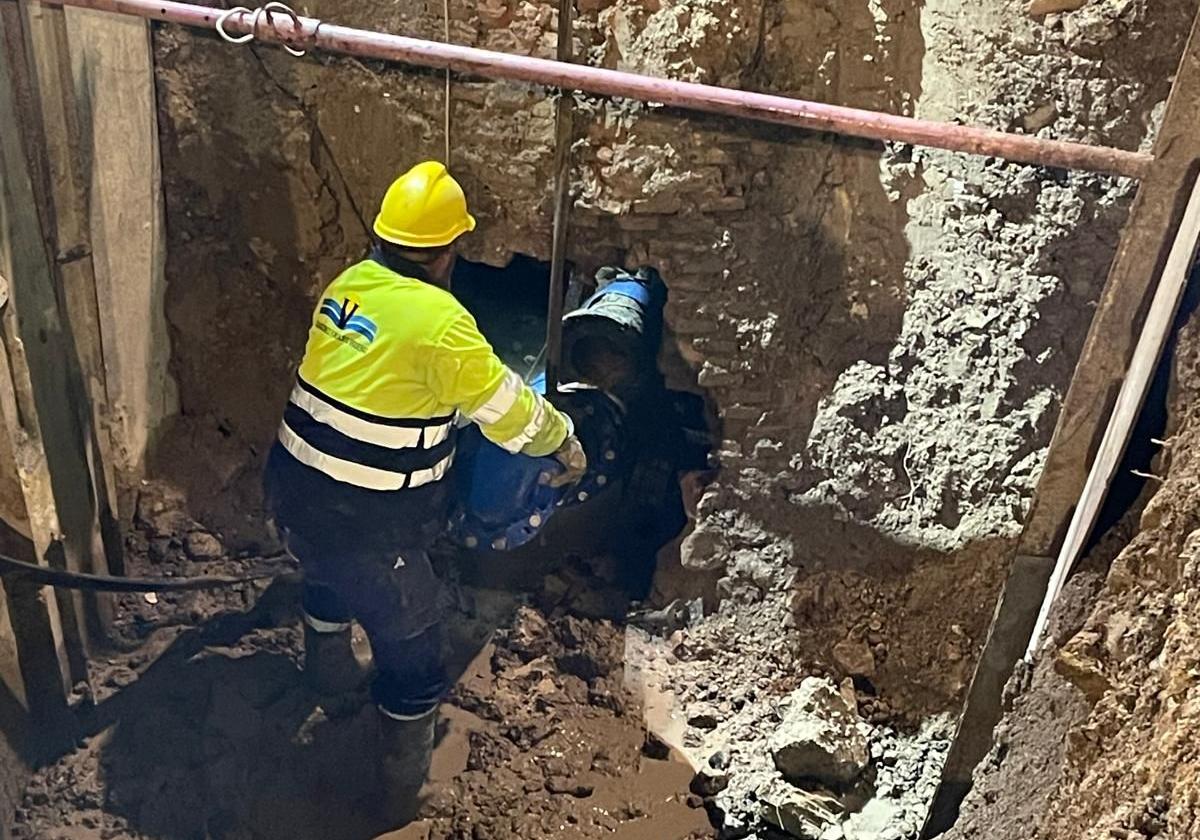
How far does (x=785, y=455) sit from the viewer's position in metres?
2.95

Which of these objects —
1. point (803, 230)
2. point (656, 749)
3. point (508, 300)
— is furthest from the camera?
point (508, 300)

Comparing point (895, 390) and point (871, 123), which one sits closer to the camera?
point (871, 123)

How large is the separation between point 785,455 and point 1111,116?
1164mm

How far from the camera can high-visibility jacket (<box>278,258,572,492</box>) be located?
2.37 m

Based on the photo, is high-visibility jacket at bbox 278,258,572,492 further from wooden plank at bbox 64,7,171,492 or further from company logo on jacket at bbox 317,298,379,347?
wooden plank at bbox 64,7,171,492

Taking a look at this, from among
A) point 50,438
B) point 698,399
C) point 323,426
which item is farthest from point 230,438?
point 698,399

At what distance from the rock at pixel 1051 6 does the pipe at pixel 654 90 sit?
39 cm

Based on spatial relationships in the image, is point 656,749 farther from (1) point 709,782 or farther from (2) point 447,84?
(2) point 447,84

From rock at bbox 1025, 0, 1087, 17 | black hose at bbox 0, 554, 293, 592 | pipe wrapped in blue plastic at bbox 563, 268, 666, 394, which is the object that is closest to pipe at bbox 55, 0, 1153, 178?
rock at bbox 1025, 0, 1087, 17

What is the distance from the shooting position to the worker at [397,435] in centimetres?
238

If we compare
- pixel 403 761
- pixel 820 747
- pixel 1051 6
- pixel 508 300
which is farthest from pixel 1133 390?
pixel 508 300

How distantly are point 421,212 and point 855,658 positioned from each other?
1.67m

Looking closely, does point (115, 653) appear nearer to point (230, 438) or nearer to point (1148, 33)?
point (230, 438)

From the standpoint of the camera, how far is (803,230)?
2721mm
